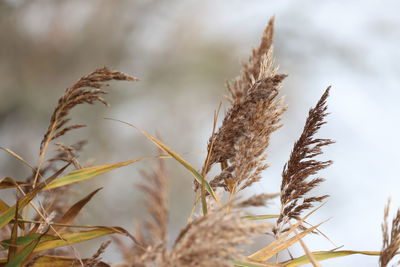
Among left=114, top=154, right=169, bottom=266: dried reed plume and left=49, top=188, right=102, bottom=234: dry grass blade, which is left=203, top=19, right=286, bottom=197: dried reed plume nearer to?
left=114, top=154, right=169, bottom=266: dried reed plume

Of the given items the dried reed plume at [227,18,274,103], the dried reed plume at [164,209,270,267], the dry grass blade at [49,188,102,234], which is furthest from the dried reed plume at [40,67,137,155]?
the dried reed plume at [164,209,270,267]

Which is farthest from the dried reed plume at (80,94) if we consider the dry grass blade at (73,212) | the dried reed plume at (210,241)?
the dried reed plume at (210,241)

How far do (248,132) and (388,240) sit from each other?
25 cm

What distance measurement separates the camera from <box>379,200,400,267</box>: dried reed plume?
66cm

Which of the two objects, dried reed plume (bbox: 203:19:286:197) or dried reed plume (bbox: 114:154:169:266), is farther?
dried reed plume (bbox: 203:19:286:197)

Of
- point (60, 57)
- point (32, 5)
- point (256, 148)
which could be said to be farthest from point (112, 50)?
point (256, 148)

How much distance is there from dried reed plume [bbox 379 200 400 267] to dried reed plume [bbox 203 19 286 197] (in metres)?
0.21

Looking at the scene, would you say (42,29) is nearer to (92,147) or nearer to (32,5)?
(32,5)

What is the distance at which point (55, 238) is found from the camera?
2.56ft

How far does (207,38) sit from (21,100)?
3474 millimetres

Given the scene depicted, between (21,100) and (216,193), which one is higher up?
(21,100)

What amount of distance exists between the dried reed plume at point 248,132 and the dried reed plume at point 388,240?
0.21 metres

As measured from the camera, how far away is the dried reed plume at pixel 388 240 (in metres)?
0.66

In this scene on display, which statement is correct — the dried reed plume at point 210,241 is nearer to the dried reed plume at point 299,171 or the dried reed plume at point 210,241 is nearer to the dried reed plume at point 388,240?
the dried reed plume at point 388,240
